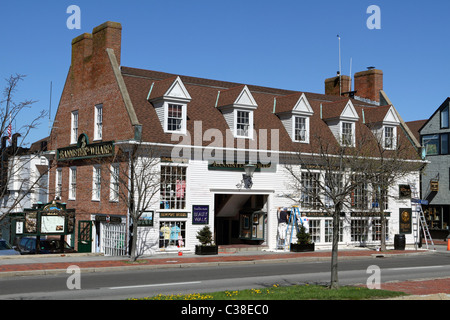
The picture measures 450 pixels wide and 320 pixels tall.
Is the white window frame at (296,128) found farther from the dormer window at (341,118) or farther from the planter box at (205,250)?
the planter box at (205,250)

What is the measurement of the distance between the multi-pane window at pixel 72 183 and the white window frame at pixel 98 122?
136 inches

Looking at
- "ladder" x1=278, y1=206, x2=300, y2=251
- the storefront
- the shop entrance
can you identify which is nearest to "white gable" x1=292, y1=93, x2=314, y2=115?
the shop entrance

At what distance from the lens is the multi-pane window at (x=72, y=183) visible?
33.9 m

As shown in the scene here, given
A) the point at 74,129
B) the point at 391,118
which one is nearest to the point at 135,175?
the point at 74,129

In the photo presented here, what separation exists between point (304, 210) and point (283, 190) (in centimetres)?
189

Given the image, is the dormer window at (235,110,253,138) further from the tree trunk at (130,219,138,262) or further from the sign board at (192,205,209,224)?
the tree trunk at (130,219,138,262)

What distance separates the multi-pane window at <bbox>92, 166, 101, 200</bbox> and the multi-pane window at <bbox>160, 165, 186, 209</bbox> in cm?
450

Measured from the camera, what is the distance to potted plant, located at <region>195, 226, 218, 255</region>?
28.7m

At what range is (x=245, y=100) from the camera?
31.7 meters

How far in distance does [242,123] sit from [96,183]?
29.2ft

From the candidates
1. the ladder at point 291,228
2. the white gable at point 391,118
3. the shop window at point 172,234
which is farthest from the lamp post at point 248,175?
the white gable at point 391,118

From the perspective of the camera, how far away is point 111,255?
2977 centimetres
